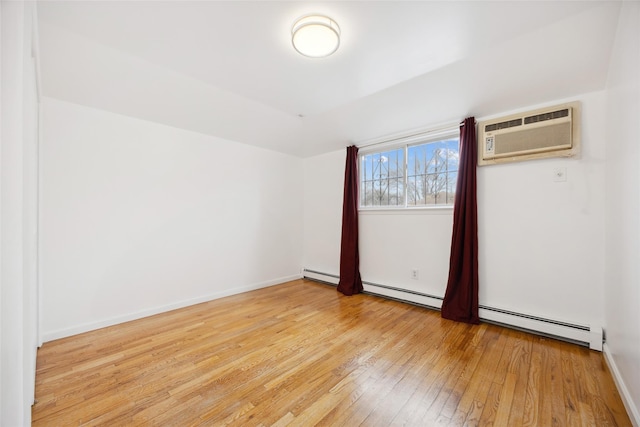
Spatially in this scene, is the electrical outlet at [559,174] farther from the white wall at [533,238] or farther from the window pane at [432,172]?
the window pane at [432,172]

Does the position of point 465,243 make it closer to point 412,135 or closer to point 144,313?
point 412,135

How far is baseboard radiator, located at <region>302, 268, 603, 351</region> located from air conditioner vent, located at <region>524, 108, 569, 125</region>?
6.23ft

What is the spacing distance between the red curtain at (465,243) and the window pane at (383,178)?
88cm

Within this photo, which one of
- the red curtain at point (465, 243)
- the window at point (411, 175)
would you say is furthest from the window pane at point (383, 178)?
the red curtain at point (465, 243)

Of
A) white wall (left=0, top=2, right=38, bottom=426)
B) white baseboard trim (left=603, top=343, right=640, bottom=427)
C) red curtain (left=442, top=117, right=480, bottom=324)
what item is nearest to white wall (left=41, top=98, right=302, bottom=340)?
white wall (left=0, top=2, right=38, bottom=426)

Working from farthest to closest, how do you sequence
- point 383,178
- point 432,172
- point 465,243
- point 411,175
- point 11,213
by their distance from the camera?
point 383,178, point 411,175, point 432,172, point 465,243, point 11,213

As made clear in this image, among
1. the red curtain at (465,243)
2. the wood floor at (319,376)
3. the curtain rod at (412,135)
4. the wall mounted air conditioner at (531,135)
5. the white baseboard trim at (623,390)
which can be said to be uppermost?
the curtain rod at (412,135)

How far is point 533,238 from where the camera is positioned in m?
2.51

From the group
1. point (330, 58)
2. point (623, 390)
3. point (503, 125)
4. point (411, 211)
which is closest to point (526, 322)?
point (623, 390)

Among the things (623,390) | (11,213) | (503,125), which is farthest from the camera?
(503,125)

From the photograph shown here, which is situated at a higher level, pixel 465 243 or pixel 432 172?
pixel 432 172

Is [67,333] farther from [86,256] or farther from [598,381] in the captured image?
[598,381]

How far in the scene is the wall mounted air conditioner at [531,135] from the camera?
2.30 metres

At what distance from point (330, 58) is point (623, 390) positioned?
3081 millimetres
